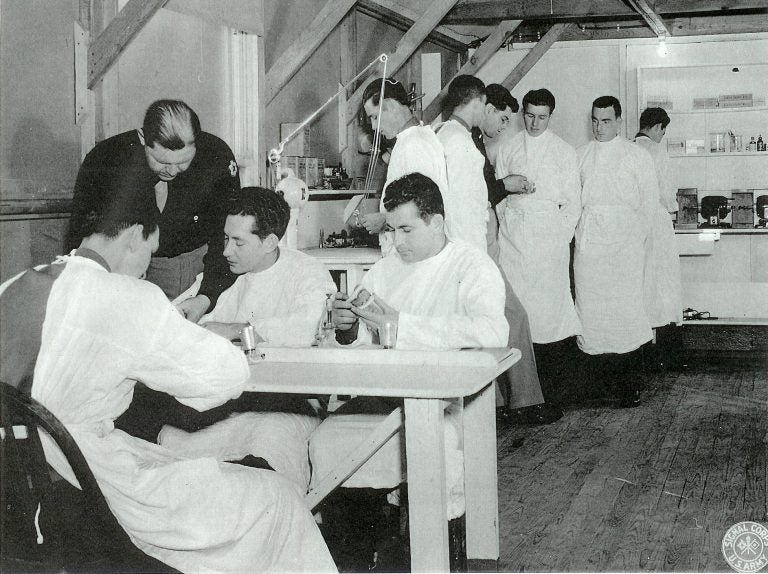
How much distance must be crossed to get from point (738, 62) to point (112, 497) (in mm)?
7339

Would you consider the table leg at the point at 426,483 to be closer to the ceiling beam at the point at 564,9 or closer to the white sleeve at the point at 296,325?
the white sleeve at the point at 296,325

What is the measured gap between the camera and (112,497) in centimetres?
188

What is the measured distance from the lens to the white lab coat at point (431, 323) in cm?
258

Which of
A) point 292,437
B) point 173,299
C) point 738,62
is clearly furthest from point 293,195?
point 738,62

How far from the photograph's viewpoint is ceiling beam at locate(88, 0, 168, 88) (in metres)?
3.51


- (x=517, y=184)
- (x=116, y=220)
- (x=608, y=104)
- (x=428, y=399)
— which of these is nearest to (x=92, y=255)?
(x=116, y=220)

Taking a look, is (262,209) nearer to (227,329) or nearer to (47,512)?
(227,329)

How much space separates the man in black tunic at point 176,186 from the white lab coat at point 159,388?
3.52ft

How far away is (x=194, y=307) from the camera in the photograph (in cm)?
307

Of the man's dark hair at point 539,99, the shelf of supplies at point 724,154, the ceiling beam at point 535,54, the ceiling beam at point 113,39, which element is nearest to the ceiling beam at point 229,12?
the ceiling beam at point 113,39

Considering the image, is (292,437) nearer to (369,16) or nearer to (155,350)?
(155,350)

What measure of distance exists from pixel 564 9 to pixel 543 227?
8.84ft

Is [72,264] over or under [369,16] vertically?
under

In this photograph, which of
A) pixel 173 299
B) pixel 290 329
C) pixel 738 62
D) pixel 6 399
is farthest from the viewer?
pixel 738 62
